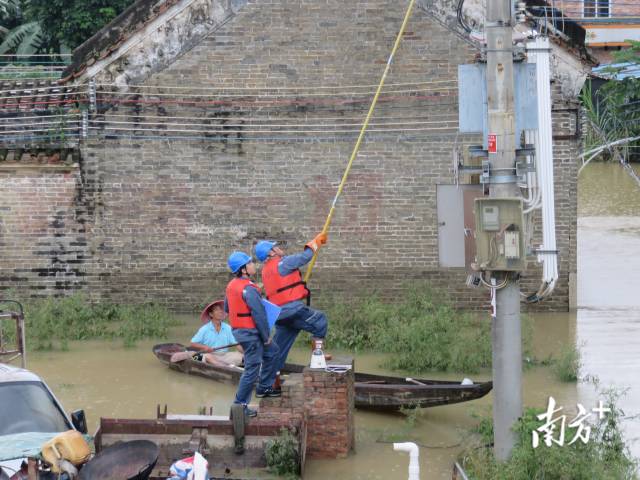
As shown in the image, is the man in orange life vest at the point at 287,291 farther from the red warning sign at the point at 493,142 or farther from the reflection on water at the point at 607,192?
the reflection on water at the point at 607,192

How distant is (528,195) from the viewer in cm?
1003

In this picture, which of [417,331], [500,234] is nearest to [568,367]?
[417,331]

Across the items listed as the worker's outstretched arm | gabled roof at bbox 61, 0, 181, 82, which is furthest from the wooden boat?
gabled roof at bbox 61, 0, 181, 82

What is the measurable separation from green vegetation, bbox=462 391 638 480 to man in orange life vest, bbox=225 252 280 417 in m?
2.42

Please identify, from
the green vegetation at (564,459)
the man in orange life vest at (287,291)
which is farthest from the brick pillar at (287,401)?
the green vegetation at (564,459)

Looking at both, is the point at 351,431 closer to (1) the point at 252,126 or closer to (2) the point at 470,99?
(2) the point at 470,99

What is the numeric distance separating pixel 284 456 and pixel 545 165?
11.6 feet

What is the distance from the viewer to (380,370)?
48.4 ft

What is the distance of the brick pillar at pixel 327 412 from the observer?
11016mm

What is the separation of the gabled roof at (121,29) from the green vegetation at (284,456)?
362 inches

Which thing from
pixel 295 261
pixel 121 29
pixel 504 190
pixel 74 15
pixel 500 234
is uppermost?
pixel 74 15

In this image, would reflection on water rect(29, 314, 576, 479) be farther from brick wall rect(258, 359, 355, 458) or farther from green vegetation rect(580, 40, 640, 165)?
green vegetation rect(580, 40, 640, 165)

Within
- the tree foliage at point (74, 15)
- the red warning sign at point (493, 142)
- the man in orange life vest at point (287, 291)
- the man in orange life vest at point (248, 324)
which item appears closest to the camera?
the red warning sign at point (493, 142)

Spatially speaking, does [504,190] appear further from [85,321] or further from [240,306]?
[85,321]
